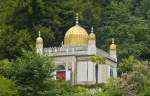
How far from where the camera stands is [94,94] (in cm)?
5675

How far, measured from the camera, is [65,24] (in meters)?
78.1

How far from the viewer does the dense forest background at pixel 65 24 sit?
73938 millimetres

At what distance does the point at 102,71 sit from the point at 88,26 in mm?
13949

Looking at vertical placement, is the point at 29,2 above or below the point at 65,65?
above

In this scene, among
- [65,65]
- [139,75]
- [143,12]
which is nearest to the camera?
[139,75]

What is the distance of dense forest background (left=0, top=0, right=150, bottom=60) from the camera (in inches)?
2911

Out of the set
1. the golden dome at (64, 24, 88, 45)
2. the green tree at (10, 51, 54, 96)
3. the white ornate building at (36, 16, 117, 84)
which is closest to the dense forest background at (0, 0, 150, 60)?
the golden dome at (64, 24, 88, 45)

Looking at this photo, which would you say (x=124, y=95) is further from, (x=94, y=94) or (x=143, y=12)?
(x=143, y=12)

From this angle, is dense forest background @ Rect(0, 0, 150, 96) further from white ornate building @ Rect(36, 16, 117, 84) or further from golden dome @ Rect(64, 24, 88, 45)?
golden dome @ Rect(64, 24, 88, 45)

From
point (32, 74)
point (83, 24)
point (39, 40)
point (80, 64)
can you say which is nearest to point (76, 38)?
point (39, 40)

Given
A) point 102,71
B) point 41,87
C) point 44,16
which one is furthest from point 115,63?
point 41,87

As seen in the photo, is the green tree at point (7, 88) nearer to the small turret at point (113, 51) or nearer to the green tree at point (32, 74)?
the green tree at point (32, 74)

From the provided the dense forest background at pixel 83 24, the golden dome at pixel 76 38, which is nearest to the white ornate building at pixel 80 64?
the dense forest background at pixel 83 24

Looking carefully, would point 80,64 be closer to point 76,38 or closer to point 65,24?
point 76,38
